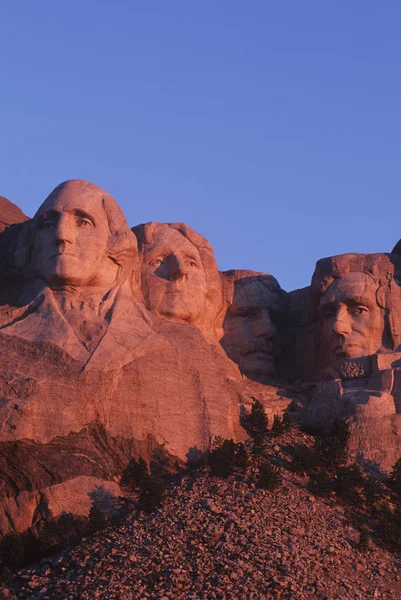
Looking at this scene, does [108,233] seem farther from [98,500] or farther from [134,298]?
[98,500]

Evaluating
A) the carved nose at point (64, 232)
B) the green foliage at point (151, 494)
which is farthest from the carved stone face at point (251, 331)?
the green foliage at point (151, 494)

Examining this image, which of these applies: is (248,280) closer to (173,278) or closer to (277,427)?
(173,278)

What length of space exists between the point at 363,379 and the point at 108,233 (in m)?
6.11

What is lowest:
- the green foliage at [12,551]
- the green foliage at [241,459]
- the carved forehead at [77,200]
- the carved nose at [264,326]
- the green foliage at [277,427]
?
the green foliage at [12,551]

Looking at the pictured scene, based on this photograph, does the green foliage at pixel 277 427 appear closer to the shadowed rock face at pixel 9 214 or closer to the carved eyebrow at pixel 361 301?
the carved eyebrow at pixel 361 301

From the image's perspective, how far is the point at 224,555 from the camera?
2086 cm

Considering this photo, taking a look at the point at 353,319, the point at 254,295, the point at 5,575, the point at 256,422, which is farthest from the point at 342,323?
the point at 5,575

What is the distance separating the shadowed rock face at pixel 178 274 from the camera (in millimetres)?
27406

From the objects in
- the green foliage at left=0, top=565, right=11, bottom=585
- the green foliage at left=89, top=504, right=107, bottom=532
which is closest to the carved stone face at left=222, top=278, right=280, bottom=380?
the green foliage at left=89, top=504, right=107, bottom=532

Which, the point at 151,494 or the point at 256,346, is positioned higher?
the point at 256,346

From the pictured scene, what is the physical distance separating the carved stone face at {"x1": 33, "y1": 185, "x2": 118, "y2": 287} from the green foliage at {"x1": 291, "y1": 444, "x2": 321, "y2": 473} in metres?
4.93

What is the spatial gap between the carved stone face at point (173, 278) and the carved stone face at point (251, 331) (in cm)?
133

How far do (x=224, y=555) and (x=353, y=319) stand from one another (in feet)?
29.1

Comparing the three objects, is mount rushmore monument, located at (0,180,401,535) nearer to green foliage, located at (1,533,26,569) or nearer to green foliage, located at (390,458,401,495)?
green foliage, located at (1,533,26,569)
